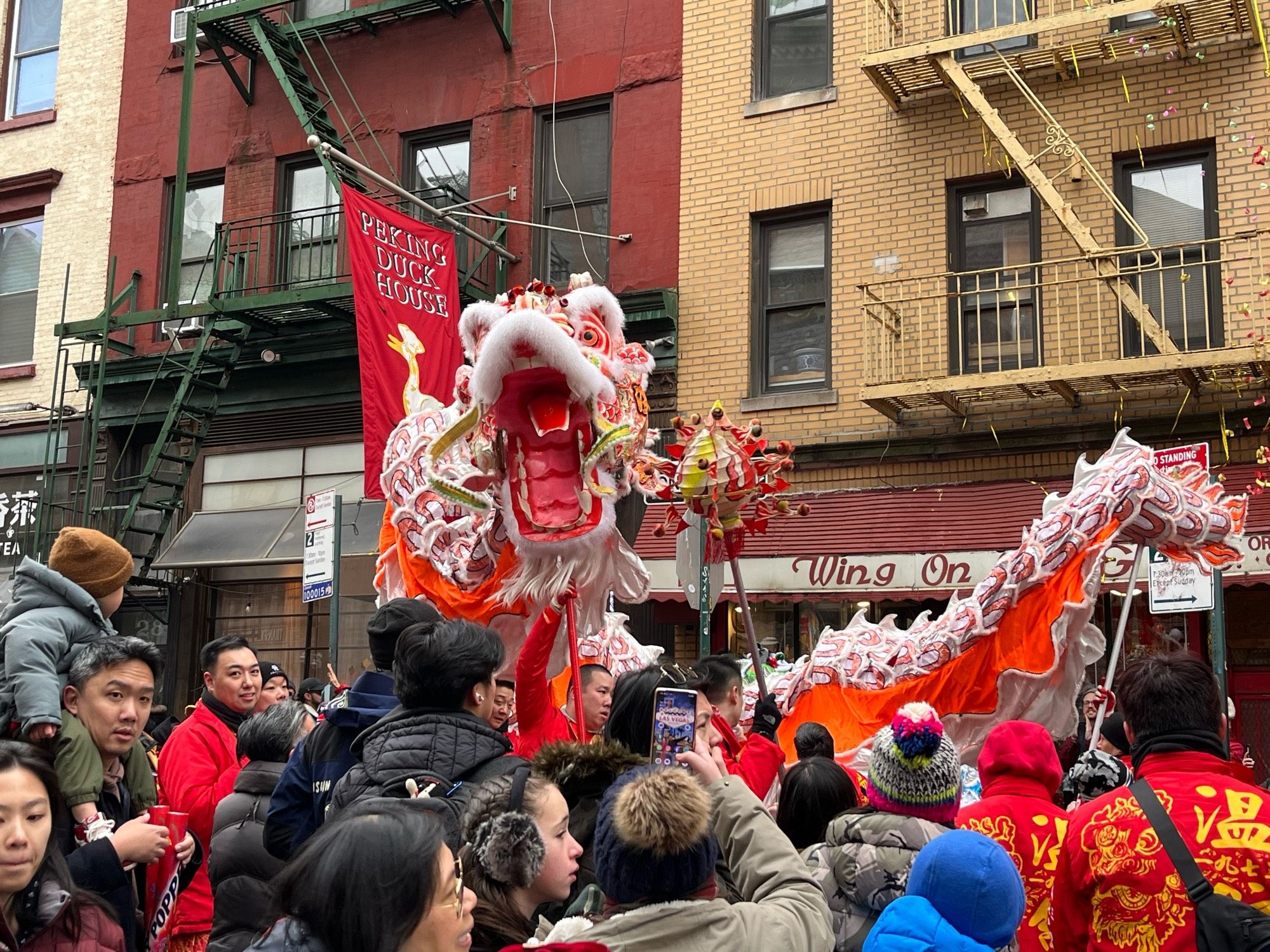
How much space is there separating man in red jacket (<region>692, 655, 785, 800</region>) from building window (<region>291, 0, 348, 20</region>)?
41.1 feet

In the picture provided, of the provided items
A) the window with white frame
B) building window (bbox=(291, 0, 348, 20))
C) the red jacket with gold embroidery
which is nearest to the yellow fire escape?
the window with white frame

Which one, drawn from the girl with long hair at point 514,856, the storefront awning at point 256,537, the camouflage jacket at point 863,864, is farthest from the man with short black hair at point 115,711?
the storefront awning at point 256,537

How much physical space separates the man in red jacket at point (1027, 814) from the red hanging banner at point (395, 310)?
7153 mm

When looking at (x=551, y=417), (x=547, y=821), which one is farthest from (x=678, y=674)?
(x=547, y=821)

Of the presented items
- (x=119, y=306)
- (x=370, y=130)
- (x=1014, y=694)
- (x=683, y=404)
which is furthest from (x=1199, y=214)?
(x=119, y=306)

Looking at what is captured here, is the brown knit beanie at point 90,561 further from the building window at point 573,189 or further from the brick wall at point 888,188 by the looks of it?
the building window at point 573,189

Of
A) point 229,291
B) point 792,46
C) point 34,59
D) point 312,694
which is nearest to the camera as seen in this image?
point 312,694

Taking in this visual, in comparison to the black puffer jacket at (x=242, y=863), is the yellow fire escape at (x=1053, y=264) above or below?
above

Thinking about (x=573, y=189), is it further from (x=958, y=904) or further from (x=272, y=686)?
(x=958, y=904)

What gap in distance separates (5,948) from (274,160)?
14.0 m

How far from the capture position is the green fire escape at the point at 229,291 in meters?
14.3

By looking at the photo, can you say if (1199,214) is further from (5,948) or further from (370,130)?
(5,948)

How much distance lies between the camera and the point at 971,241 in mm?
12188

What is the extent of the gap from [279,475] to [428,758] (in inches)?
481
